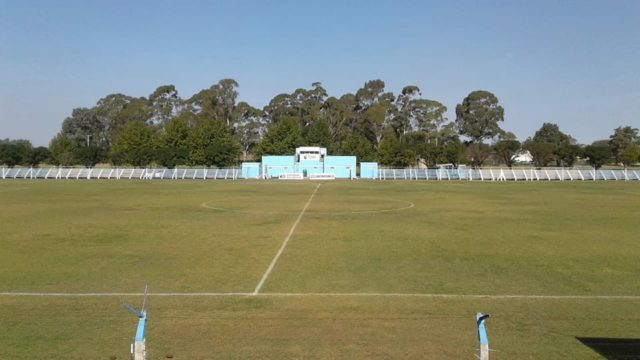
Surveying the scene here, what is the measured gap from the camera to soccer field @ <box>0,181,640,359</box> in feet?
25.6

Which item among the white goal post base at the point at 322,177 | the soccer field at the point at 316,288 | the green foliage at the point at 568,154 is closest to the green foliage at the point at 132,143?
the white goal post base at the point at 322,177

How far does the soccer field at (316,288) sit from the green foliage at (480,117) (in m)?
114

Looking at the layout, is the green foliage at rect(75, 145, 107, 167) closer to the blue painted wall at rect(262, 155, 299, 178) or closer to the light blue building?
the light blue building

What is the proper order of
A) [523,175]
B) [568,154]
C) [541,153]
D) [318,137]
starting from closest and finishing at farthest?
[523,175], [568,154], [541,153], [318,137]

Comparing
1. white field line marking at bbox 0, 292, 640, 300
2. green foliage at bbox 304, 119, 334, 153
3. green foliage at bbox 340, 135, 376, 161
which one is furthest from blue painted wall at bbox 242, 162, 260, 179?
white field line marking at bbox 0, 292, 640, 300

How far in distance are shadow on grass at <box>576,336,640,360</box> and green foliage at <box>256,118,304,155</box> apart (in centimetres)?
10087

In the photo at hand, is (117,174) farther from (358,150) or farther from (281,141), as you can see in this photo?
(358,150)

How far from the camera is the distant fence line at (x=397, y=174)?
83.0 metres

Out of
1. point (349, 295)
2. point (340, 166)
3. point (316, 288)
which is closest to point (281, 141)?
point (340, 166)

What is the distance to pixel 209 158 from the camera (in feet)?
330

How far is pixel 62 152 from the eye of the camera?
110312 millimetres

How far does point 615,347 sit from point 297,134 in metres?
105

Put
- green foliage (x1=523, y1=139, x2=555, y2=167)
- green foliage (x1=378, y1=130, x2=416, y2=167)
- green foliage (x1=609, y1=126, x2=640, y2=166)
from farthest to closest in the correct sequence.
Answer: green foliage (x1=609, y1=126, x2=640, y2=166) → green foliage (x1=523, y1=139, x2=555, y2=167) → green foliage (x1=378, y1=130, x2=416, y2=167)

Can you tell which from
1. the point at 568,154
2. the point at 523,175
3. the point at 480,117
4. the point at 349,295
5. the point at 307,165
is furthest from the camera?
the point at 480,117
